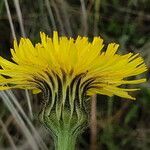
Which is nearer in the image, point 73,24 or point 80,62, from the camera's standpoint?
point 80,62

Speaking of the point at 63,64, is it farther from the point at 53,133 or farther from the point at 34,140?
the point at 34,140

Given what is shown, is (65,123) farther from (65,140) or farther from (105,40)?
(105,40)

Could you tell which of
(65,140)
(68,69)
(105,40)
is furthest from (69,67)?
(105,40)

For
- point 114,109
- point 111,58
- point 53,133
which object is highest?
point 114,109

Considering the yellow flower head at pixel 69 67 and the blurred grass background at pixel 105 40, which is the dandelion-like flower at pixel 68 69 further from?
the blurred grass background at pixel 105 40

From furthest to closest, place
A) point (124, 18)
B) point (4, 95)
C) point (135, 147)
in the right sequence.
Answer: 1. point (124, 18)
2. point (135, 147)
3. point (4, 95)

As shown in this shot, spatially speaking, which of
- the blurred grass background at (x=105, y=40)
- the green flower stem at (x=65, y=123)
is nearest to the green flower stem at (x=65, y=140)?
the green flower stem at (x=65, y=123)

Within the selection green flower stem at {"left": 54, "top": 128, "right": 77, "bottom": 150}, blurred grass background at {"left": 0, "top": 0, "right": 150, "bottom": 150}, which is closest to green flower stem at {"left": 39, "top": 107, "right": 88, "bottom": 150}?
green flower stem at {"left": 54, "top": 128, "right": 77, "bottom": 150}

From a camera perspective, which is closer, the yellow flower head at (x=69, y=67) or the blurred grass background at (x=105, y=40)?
the yellow flower head at (x=69, y=67)

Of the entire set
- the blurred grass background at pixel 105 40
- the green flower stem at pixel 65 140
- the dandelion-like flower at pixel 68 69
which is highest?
the blurred grass background at pixel 105 40

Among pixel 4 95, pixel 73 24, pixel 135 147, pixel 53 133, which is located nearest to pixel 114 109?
pixel 135 147
